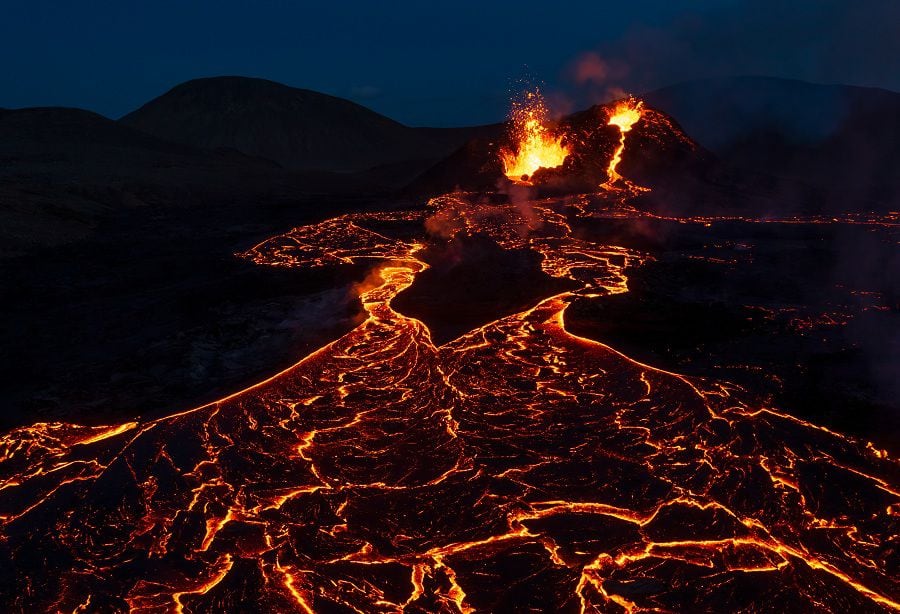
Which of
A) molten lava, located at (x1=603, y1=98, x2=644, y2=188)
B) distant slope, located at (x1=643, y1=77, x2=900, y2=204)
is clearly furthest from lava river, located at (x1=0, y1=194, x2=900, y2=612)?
distant slope, located at (x1=643, y1=77, x2=900, y2=204)

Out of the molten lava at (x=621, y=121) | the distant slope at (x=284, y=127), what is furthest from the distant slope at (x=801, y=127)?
the distant slope at (x=284, y=127)

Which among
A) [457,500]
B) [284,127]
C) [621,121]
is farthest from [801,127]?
[284,127]

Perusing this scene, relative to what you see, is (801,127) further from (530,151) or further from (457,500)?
(457,500)

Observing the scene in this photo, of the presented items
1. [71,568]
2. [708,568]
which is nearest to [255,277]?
[71,568]

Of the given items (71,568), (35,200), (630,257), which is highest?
(35,200)

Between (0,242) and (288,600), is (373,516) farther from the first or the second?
(0,242)

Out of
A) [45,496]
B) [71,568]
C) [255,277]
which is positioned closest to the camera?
[71,568]
